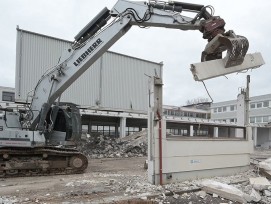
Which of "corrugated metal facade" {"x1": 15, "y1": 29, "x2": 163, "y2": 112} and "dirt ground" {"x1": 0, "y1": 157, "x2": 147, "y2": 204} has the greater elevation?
"corrugated metal facade" {"x1": 15, "y1": 29, "x2": 163, "y2": 112}

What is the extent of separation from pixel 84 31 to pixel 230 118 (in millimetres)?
56288

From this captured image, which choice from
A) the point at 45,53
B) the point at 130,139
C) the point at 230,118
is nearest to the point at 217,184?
the point at 130,139

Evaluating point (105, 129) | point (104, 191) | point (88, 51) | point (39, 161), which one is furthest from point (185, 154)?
point (105, 129)

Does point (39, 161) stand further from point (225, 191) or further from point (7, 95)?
point (7, 95)

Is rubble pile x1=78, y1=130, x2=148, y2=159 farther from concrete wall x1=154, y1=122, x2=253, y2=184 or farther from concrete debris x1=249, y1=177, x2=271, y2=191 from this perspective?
concrete debris x1=249, y1=177, x2=271, y2=191

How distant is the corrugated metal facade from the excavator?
1382 centimetres

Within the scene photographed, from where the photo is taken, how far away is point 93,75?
28906 mm

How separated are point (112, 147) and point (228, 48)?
16.0 meters

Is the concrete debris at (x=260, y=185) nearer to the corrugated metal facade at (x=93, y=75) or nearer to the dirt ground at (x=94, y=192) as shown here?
the dirt ground at (x=94, y=192)

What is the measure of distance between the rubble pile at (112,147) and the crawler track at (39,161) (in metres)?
8.05

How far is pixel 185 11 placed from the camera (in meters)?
10.0

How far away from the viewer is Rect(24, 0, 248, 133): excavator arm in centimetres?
862

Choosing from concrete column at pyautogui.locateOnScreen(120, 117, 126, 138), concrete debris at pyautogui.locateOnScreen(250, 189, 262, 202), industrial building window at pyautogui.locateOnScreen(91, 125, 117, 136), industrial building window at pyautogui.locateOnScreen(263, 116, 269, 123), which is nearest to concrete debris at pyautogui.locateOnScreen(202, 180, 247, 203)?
concrete debris at pyautogui.locateOnScreen(250, 189, 262, 202)

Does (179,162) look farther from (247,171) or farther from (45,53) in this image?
(45,53)
